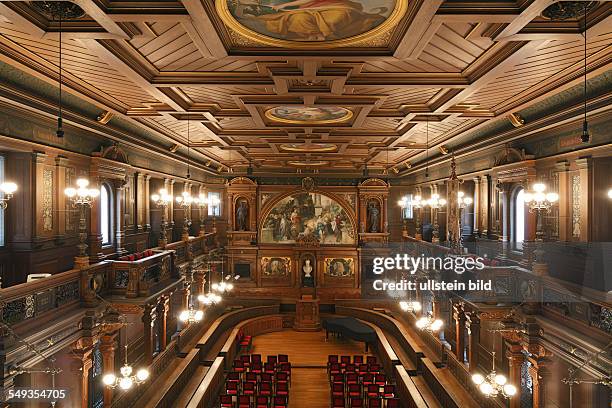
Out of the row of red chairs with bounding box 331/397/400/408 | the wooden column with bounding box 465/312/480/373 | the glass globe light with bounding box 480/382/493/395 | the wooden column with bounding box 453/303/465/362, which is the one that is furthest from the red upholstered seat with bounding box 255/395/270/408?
the glass globe light with bounding box 480/382/493/395

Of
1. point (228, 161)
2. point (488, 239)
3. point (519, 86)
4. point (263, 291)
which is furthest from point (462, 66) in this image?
point (263, 291)

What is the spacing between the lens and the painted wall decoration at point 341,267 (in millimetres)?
24156

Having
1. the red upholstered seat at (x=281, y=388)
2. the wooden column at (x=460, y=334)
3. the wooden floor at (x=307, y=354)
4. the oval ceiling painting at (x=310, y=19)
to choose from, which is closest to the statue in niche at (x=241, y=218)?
the wooden floor at (x=307, y=354)

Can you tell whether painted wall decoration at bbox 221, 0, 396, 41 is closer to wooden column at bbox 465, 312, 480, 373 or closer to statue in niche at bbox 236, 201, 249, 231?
wooden column at bbox 465, 312, 480, 373

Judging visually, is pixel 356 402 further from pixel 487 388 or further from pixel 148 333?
pixel 148 333

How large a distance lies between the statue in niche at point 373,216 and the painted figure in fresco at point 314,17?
19367 mm

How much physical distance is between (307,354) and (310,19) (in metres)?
15.7

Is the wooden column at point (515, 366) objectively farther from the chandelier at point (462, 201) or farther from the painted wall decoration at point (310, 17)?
the chandelier at point (462, 201)

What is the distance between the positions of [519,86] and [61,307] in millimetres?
9917

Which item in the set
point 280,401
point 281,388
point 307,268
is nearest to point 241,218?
point 307,268

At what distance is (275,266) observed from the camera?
79.2ft

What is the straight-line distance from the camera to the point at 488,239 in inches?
525

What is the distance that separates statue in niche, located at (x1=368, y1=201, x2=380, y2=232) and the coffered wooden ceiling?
13.4 meters

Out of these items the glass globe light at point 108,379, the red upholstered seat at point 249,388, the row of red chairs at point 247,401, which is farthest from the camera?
the red upholstered seat at point 249,388
